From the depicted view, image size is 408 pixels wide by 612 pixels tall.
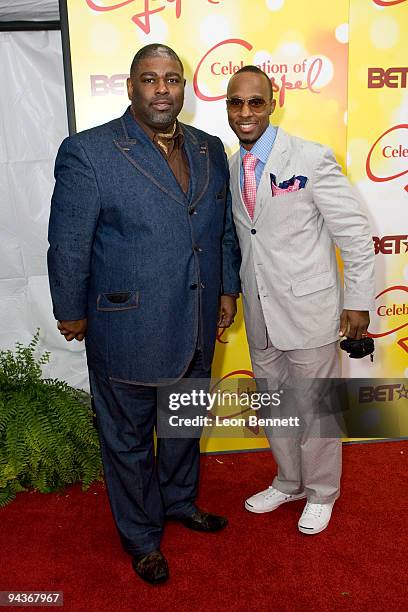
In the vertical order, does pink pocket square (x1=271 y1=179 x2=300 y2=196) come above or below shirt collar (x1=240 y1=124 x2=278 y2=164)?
below

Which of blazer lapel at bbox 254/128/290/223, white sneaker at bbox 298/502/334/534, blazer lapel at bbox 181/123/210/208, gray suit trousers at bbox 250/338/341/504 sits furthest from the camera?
white sneaker at bbox 298/502/334/534

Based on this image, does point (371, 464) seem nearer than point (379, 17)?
No

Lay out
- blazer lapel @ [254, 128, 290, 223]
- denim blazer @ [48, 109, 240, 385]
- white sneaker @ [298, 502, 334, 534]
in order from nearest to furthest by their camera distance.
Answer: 1. denim blazer @ [48, 109, 240, 385]
2. blazer lapel @ [254, 128, 290, 223]
3. white sneaker @ [298, 502, 334, 534]

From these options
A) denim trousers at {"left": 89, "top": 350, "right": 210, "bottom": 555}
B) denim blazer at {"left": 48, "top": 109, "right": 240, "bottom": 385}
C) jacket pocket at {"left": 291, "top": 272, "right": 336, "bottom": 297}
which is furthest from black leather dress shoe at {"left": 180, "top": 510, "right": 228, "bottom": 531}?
jacket pocket at {"left": 291, "top": 272, "right": 336, "bottom": 297}

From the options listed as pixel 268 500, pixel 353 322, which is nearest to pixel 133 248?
pixel 353 322

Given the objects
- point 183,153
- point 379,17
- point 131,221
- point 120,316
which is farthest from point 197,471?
point 379,17

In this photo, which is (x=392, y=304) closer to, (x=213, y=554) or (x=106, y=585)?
(x=213, y=554)

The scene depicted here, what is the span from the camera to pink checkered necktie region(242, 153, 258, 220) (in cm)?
239

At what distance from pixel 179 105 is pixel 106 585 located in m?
1.83

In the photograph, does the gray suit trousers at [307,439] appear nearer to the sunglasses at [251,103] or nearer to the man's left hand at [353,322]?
the man's left hand at [353,322]

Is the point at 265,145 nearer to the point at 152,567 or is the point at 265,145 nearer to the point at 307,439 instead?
the point at 307,439

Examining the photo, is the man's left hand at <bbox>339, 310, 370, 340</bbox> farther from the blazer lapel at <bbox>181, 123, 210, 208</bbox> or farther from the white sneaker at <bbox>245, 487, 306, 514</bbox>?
the white sneaker at <bbox>245, 487, 306, 514</bbox>

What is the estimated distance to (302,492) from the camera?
2.88 metres

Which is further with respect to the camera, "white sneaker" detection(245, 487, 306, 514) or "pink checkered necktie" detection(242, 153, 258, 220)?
"white sneaker" detection(245, 487, 306, 514)
